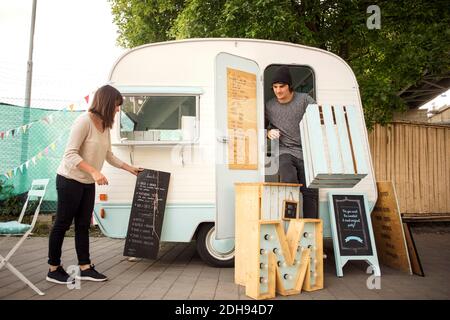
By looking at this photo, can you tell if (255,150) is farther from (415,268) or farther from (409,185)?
(409,185)

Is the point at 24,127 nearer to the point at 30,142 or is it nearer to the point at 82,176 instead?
the point at 30,142

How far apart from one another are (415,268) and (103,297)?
3.22 m

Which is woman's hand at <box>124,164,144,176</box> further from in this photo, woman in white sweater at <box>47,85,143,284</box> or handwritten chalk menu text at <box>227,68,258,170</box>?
handwritten chalk menu text at <box>227,68,258,170</box>

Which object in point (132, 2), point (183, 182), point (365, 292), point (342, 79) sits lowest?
point (365, 292)

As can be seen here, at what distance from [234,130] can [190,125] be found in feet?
1.77

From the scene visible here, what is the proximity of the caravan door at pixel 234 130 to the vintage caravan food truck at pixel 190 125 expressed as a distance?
0.01 m

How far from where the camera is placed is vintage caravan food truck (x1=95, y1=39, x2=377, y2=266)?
4.27 m

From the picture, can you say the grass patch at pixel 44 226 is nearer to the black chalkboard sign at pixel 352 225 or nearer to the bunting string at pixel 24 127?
the bunting string at pixel 24 127

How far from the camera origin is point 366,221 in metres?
4.33

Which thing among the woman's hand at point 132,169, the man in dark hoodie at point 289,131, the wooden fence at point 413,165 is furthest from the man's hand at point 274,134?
the wooden fence at point 413,165

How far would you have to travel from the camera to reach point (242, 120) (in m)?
4.22

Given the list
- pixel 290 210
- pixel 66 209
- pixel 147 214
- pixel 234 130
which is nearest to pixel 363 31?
pixel 234 130
